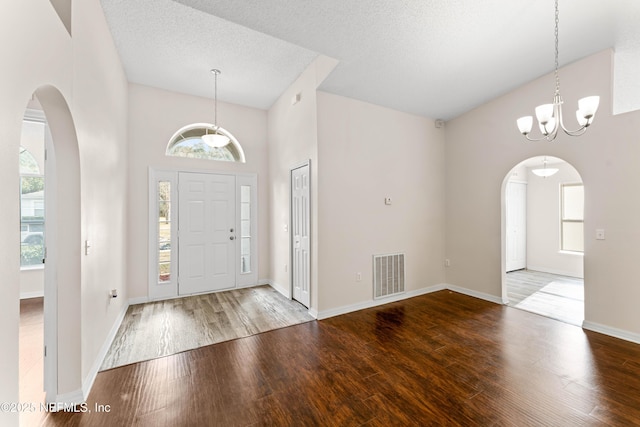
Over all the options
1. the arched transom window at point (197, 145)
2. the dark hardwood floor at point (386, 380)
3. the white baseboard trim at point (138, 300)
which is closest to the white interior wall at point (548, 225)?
the dark hardwood floor at point (386, 380)

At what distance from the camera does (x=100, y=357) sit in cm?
252

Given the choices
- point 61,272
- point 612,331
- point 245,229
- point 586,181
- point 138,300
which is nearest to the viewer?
point 61,272

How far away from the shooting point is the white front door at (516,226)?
609cm

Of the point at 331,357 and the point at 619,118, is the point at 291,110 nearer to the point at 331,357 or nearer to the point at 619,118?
the point at 331,357

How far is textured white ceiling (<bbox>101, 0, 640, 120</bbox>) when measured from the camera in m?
2.48

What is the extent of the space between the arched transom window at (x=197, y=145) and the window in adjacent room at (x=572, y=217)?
6948 mm

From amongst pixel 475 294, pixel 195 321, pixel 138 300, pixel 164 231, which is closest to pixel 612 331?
pixel 475 294

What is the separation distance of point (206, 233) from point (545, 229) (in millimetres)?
7336

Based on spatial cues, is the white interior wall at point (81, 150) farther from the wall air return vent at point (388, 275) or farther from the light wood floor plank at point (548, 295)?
the light wood floor plank at point (548, 295)

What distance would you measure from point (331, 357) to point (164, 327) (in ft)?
7.14

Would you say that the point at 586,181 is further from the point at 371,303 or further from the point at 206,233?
the point at 206,233

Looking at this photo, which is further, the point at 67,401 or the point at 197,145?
the point at 197,145

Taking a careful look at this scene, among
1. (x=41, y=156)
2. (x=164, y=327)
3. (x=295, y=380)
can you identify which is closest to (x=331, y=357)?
(x=295, y=380)

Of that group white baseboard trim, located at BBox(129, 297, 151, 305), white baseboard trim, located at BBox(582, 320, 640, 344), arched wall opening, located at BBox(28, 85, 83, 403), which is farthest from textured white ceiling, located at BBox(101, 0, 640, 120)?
white baseboard trim, located at BBox(129, 297, 151, 305)
